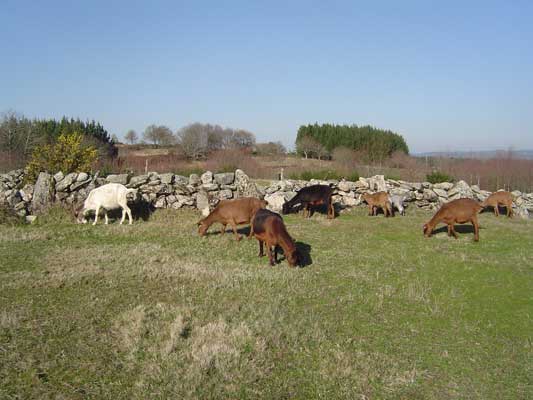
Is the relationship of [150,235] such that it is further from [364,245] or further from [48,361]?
[48,361]

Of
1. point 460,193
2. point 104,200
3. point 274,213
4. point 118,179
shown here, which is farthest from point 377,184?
point 104,200

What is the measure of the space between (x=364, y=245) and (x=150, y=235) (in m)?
6.51

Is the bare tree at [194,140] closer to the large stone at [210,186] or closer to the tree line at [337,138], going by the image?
the tree line at [337,138]

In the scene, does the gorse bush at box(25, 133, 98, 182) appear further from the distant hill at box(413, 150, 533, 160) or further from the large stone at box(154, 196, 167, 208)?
the distant hill at box(413, 150, 533, 160)

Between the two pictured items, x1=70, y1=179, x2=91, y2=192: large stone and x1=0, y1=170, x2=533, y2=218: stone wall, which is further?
x1=70, y1=179, x2=91, y2=192: large stone

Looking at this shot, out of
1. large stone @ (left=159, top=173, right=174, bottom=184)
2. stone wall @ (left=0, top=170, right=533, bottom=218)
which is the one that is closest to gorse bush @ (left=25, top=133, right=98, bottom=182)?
stone wall @ (left=0, top=170, right=533, bottom=218)

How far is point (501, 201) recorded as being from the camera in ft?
58.3

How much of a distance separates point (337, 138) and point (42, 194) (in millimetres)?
47492

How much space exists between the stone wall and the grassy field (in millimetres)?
3802

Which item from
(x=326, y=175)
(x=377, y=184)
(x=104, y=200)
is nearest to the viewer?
(x=104, y=200)

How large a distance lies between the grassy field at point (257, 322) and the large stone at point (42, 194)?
3.38 m

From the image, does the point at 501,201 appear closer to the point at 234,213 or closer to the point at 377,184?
the point at 377,184

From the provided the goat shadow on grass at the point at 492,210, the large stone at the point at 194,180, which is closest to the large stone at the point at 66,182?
the large stone at the point at 194,180

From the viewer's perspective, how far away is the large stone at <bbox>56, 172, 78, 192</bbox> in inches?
576
